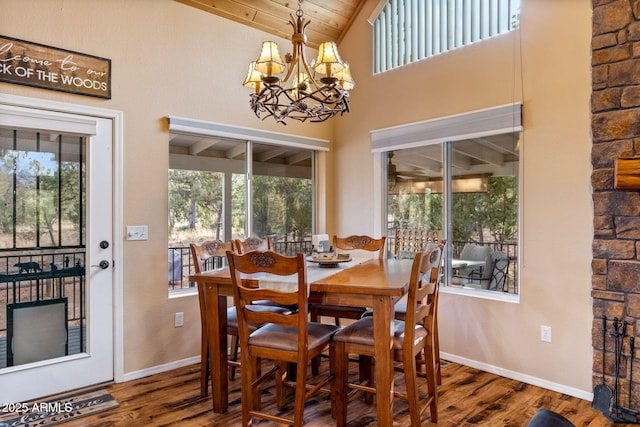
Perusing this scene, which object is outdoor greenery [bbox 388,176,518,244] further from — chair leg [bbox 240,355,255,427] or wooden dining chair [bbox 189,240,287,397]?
chair leg [bbox 240,355,255,427]

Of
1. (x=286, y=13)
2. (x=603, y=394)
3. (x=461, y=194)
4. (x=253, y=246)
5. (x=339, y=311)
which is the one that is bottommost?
(x=603, y=394)

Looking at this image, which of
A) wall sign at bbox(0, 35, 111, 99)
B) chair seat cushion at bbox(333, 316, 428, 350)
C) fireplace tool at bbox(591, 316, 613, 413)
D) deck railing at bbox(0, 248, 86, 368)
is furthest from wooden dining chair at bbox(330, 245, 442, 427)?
wall sign at bbox(0, 35, 111, 99)

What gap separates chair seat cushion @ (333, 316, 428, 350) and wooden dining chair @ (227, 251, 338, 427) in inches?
3.7

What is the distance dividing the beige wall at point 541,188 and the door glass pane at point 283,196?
151 cm

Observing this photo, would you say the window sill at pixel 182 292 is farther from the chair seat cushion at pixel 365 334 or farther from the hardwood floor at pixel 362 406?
the chair seat cushion at pixel 365 334

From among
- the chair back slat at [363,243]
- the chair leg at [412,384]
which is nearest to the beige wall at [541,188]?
the chair back slat at [363,243]

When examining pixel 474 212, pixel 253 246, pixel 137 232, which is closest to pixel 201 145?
pixel 137 232

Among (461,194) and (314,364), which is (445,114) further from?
(314,364)

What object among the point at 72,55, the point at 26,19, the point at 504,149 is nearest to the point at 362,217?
the point at 504,149

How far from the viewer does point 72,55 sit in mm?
2873

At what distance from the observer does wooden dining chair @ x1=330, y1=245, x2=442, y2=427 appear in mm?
2176

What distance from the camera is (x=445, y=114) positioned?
139 inches

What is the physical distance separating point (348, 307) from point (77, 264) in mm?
2064

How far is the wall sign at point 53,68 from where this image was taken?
2.63 metres
